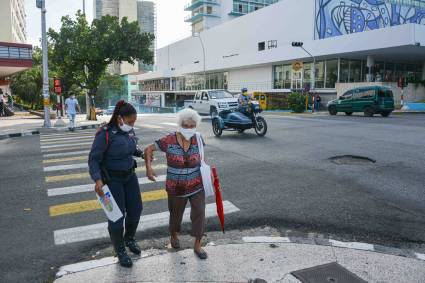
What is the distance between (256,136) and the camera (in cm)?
1437

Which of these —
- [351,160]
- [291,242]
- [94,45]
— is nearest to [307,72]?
[94,45]

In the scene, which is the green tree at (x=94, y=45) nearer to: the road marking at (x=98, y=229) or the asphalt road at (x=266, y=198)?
→ the asphalt road at (x=266, y=198)

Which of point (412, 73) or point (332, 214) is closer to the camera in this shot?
point (332, 214)

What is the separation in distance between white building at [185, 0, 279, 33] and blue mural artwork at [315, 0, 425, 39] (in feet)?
151

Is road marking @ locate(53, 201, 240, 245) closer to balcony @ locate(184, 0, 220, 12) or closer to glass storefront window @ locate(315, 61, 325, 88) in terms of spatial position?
glass storefront window @ locate(315, 61, 325, 88)

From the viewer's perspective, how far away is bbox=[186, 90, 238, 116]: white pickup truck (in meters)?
22.8

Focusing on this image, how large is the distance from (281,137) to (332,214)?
27.7ft

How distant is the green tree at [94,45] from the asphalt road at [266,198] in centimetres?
1758

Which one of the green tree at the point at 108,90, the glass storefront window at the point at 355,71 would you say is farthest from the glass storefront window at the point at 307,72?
the green tree at the point at 108,90

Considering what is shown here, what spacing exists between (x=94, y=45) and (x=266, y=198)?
24263mm

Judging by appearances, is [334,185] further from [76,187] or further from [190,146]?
[76,187]

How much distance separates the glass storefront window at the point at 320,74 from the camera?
4175 cm

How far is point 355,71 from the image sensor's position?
134 ft

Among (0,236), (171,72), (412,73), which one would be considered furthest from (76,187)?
(171,72)
